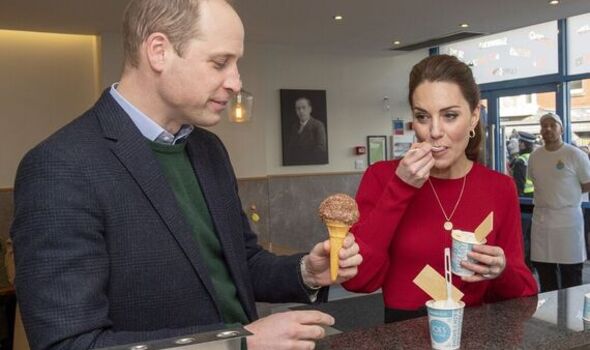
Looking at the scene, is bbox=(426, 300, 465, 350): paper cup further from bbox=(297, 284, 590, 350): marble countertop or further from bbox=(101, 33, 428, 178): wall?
bbox=(101, 33, 428, 178): wall

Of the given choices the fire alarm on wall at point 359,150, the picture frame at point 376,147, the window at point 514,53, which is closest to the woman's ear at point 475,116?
the window at point 514,53

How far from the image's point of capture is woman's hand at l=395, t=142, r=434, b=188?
5.75 ft

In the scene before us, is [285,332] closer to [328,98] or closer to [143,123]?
[143,123]

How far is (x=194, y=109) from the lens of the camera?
1310 mm

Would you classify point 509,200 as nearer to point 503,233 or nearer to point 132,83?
point 503,233

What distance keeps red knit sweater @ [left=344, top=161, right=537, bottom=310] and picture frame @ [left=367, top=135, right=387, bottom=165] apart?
21.4 ft

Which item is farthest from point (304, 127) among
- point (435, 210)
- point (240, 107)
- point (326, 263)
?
point (326, 263)

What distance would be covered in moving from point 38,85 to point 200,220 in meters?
5.67

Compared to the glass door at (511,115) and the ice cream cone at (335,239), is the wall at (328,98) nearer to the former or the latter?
the glass door at (511,115)

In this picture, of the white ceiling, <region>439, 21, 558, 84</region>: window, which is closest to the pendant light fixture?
the white ceiling

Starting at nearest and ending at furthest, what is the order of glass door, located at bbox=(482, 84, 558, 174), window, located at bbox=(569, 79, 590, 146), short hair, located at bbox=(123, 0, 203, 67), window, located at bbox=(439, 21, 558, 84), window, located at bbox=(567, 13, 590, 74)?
short hair, located at bbox=(123, 0, 203, 67) → window, located at bbox=(567, 13, 590, 74) → window, located at bbox=(569, 79, 590, 146) → window, located at bbox=(439, 21, 558, 84) → glass door, located at bbox=(482, 84, 558, 174)

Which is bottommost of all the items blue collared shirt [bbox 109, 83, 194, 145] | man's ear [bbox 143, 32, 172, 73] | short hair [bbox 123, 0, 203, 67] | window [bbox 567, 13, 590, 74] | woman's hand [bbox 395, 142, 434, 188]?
woman's hand [bbox 395, 142, 434, 188]

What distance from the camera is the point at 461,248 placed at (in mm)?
1590

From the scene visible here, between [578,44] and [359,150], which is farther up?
[578,44]
